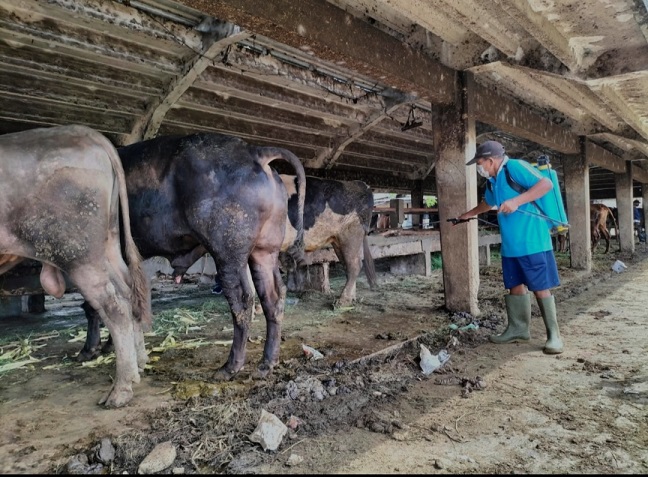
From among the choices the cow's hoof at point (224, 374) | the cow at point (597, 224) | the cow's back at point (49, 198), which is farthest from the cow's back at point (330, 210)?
the cow at point (597, 224)

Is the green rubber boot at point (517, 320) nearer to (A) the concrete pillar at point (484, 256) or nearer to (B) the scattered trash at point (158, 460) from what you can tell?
(B) the scattered trash at point (158, 460)

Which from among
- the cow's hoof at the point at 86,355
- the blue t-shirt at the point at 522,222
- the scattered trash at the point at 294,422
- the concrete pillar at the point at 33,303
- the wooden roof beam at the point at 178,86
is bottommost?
the scattered trash at the point at 294,422

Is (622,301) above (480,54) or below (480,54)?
below

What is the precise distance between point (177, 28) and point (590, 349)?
5784mm

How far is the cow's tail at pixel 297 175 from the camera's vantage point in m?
3.97

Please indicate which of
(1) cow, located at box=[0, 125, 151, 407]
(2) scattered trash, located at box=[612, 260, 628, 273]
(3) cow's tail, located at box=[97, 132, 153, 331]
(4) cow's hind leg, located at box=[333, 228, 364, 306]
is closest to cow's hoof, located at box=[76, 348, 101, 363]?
(3) cow's tail, located at box=[97, 132, 153, 331]

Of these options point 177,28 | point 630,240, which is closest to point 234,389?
point 177,28

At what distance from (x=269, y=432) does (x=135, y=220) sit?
2363mm

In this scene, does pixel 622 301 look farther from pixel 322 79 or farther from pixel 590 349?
pixel 322 79

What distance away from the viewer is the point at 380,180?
41.1ft

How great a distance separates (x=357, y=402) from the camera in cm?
320

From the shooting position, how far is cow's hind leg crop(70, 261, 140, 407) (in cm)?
320

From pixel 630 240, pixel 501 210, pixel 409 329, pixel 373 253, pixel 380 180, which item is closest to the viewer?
pixel 501 210

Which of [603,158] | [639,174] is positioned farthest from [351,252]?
[639,174]
